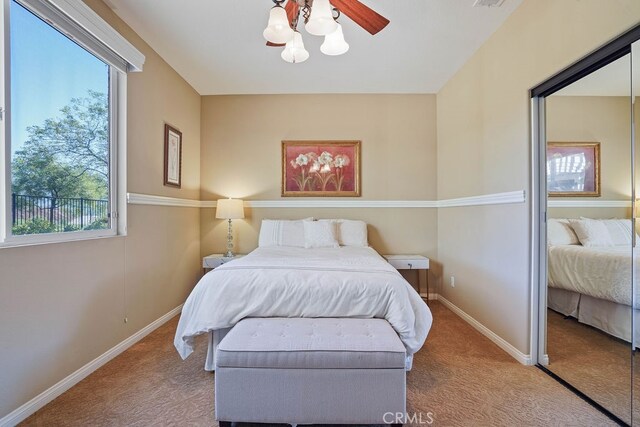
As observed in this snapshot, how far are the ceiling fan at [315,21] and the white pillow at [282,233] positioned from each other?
191 centimetres

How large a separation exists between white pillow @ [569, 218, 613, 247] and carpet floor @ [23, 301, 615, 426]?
96 centimetres

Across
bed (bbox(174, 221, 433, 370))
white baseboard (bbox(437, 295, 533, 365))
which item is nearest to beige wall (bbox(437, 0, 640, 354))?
white baseboard (bbox(437, 295, 533, 365))

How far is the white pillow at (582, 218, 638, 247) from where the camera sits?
157 centimetres

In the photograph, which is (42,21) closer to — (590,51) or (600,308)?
(590,51)

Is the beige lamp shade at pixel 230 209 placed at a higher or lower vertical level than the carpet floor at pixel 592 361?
higher

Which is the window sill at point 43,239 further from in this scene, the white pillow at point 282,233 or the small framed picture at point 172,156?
the white pillow at point 282,233

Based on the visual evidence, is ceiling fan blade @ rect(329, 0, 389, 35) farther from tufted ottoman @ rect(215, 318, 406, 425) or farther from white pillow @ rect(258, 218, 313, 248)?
white pillow @ rect(258, 218, 313, 248)

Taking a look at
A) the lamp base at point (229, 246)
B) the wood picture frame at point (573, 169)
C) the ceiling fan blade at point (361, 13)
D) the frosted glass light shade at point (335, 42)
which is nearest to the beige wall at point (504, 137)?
the wood picture frame at point (573, 169)

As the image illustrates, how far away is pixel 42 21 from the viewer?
67.2 inches

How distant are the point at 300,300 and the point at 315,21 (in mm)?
1643

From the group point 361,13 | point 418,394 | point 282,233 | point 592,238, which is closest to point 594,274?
point 592,238

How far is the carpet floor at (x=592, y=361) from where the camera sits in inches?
63.5

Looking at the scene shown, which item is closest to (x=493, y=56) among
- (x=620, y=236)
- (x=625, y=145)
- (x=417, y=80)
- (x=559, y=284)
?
(x=417, y=80)

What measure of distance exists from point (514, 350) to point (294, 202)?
8.86ft
